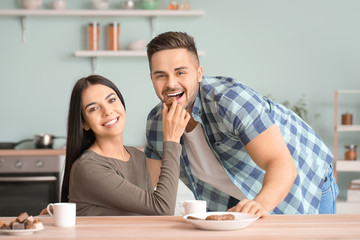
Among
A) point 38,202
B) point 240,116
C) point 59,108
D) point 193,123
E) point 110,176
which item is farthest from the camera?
point 59,108

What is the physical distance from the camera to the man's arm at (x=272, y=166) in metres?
1.79

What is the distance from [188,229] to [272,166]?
51 cm

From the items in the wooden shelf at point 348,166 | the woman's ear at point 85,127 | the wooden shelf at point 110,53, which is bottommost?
the wooden shelf at point 348,166

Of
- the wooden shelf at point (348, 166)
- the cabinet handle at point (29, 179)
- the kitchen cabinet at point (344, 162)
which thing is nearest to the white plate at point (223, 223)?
the cabinet handle at point (29, 179)

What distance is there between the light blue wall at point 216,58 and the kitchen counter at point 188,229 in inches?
136

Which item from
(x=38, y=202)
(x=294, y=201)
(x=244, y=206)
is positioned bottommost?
(x=38, y=202)

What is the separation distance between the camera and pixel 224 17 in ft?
16.7

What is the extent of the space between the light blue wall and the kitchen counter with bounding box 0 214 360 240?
3456 mm

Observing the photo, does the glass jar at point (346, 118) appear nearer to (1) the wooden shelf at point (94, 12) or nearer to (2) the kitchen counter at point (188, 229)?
(1) the wooden shelf at point (94, 12)

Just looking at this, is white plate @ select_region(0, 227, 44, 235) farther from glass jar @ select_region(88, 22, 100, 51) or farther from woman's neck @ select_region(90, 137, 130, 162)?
glass jar @ select_region(88, 22, 100, 51)

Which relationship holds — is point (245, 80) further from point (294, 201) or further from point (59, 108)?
point (294, 201)

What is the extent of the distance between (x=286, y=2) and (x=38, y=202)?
2.77 m

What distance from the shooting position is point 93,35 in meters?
4.91

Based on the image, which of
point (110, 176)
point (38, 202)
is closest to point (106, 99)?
point (110, 176)
